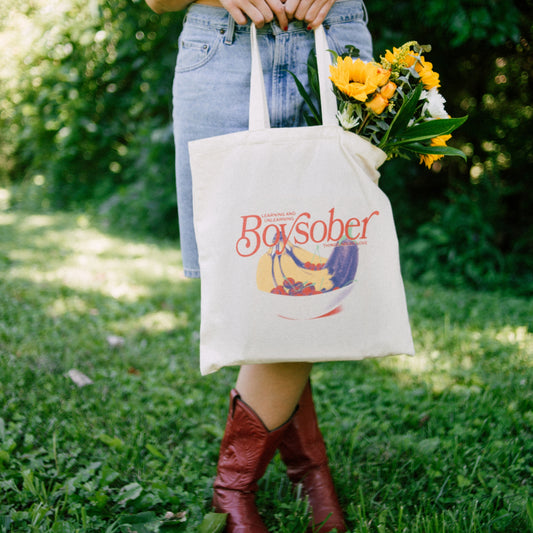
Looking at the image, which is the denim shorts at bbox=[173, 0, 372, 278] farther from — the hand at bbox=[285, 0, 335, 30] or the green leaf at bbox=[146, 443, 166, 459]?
the green leaf at bbox=[146, 443, 166, 459]

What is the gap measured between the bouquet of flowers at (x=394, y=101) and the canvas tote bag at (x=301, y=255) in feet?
0.16

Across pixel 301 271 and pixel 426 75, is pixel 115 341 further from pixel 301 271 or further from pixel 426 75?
pixel 426 75

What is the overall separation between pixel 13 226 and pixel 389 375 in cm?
454

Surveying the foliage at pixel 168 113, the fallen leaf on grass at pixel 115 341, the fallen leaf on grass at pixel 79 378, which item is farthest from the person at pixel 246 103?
the foliage at pixel 168 113

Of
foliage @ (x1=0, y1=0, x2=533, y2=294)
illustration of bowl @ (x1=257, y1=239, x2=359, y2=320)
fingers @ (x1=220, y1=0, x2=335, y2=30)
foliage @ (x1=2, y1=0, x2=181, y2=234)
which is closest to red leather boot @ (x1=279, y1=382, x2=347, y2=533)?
illustration of bowl @ (x1=257, y1=239, x2=359, y2=320)

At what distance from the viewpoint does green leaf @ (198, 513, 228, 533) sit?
4.09 ft

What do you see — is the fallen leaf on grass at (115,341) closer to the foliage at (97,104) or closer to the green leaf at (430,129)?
the green leaf at (430,129)

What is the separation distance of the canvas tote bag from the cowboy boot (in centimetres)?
30

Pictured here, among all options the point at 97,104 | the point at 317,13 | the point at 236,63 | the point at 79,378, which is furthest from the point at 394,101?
the point at 97,104

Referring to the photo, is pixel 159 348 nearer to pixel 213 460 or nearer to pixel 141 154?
pixel 213 460

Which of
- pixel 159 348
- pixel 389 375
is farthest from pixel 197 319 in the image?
pixel 389 375

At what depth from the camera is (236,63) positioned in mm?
1204

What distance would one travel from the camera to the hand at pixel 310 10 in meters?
1.15

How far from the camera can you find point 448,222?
3953 mm
